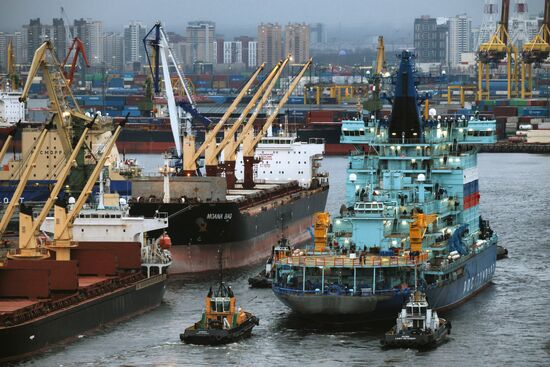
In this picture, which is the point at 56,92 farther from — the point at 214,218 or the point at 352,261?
the point at 352,261

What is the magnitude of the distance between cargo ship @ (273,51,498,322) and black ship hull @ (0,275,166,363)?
4084 mm

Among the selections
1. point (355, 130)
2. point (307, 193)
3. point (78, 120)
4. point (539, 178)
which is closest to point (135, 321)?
point (355, 130)

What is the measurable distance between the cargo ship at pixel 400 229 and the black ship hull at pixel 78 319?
408 cm

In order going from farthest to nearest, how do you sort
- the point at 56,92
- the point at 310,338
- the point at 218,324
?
the point at 56,92, the point at 310,338, the point at 218,324

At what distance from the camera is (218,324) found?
44.5 m

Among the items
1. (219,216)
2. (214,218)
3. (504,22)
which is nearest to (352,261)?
(214,218)

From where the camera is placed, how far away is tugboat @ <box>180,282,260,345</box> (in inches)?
1736

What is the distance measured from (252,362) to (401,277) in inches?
285

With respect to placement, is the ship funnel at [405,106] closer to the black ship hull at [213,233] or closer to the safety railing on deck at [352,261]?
the black ship hull at [213,233]

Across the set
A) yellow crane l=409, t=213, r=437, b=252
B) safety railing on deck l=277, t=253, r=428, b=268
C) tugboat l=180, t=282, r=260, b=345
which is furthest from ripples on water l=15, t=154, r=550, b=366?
yellow crane l=409, t=213, r=437, b=252

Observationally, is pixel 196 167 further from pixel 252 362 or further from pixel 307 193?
pixel 252 362

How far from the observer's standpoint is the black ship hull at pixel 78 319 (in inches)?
1633

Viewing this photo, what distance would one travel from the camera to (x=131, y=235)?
5328 cm

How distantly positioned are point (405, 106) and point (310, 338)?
44.3 ft
